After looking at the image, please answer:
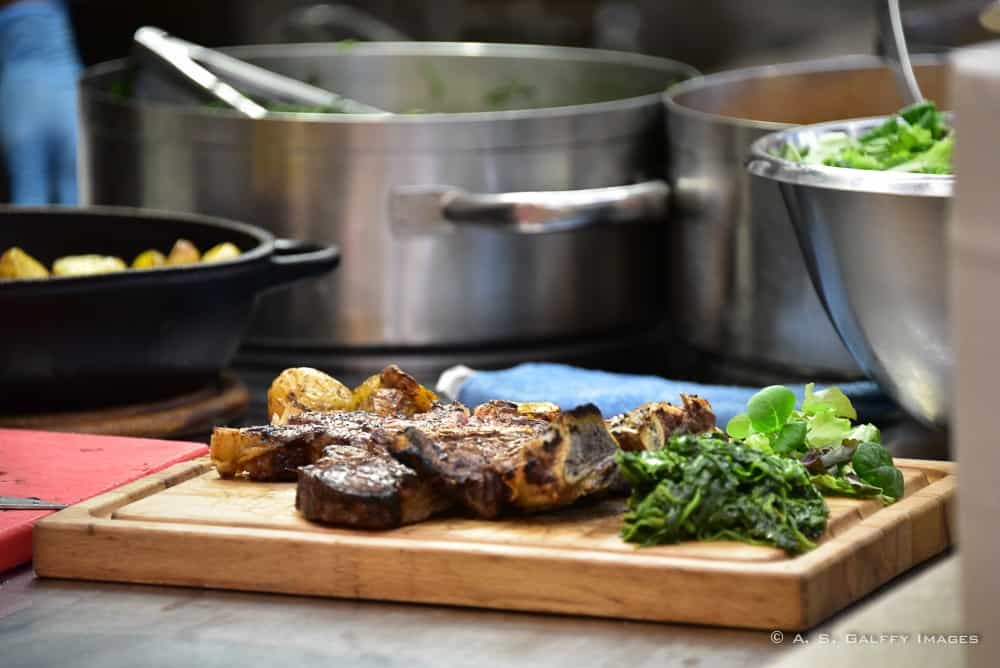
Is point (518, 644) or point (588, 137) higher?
point (588, 137)

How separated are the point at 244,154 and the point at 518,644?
4.54 ft

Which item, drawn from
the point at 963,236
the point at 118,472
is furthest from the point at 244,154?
the point at 963,236

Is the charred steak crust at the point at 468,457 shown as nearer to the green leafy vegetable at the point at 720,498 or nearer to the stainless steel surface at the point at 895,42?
the green leafy vegetable at the point at 720,498

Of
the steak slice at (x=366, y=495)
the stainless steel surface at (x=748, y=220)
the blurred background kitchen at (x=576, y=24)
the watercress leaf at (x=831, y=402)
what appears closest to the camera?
the steak slice at (x=366, y=495)

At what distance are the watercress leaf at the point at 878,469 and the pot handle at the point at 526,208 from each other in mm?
933

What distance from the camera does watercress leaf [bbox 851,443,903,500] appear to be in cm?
127

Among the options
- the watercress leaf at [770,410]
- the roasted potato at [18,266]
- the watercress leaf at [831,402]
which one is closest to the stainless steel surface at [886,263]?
the watercress leaf at [831,402]

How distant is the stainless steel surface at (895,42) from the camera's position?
6.49ft

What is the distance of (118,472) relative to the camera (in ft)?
4.84

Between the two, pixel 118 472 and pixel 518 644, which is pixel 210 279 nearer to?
pixel 118 472

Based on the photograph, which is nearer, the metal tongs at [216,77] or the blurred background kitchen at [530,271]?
the blurred background kitchen at [530,271]

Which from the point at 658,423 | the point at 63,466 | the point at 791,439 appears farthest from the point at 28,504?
the point at 791,439

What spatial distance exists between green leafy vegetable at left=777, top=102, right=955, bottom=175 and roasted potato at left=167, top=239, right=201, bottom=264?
0.72 meters

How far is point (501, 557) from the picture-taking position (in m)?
1.15
